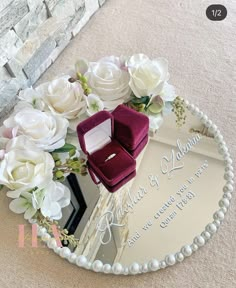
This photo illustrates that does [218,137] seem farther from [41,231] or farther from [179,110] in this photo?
[41,231]

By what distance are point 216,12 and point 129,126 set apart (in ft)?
1.38

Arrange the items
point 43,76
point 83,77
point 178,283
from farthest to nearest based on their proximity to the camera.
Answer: point 43,76, point 83,77, point 178,283

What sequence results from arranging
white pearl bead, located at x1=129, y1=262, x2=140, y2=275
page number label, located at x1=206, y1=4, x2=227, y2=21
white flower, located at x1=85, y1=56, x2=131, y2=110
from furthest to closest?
1. page number label, located at x1=206, y1=4, x2=227, y2=21
2. white flower, located at x1=85, y1=56, x2=131, y2=110
3. white pearl bead, located at x1=129, y1=262, x2=140, y2=275

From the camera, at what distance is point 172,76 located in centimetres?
A: 67

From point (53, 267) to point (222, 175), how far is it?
28 cm

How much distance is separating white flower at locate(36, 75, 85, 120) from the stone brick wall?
0.10 m

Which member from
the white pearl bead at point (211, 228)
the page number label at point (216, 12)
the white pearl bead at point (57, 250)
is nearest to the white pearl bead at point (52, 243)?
the white pearl bead at point (57, 250)

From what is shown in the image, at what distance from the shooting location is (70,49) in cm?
74

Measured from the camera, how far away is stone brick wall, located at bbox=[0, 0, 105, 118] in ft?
1.91

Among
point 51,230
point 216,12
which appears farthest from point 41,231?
point 216,12

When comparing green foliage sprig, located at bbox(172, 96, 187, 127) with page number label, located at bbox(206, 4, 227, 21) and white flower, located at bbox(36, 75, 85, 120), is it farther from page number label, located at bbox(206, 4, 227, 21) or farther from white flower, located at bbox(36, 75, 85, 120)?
page number label, located at bbox(206, 4, 227, 21)

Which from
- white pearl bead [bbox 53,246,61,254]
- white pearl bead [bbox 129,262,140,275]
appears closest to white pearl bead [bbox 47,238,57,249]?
white pearl bead [bbox 53,246,61,254]

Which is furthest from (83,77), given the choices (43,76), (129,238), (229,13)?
(229,13)

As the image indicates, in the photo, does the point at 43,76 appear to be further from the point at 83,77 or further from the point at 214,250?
the point at 214,250
